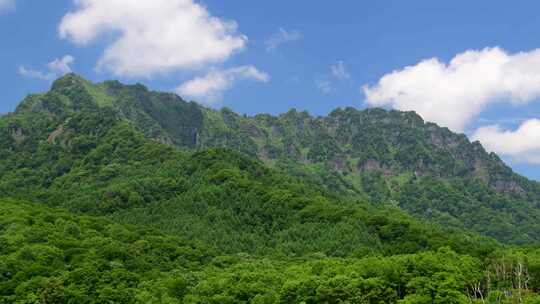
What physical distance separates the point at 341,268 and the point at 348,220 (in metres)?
70.9

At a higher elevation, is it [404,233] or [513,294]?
[404,233]

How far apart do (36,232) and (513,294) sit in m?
109

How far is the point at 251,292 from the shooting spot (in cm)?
11125

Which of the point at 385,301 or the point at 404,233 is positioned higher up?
the point at 404,233

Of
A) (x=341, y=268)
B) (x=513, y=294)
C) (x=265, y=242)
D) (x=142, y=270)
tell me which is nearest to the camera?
(x=513, y=294)

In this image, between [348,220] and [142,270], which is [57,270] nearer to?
[142,270]

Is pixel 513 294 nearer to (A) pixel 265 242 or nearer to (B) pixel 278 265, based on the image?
(B) pixel 278 265

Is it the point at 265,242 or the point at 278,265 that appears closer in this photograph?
the point at 278,265

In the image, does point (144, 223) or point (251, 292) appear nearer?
point (251, 292)

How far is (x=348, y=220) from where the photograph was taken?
188125mm

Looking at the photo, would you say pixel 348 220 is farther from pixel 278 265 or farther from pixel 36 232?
pixel 36 232

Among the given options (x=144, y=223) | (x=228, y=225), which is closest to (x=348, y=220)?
(x=228, y=225)

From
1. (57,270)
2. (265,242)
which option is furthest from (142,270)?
(265,242)

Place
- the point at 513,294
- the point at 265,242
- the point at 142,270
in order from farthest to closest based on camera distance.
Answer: the point at 265,242
the point at 142,270
the point at 513,294
